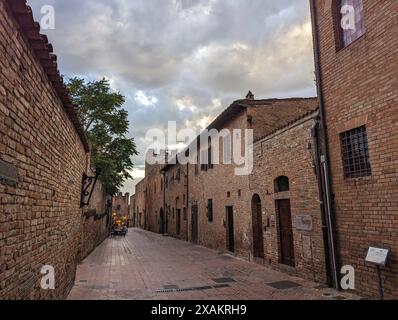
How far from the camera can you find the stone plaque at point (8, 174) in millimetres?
2679

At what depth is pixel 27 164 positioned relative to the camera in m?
3.40

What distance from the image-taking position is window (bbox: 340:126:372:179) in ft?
21.6

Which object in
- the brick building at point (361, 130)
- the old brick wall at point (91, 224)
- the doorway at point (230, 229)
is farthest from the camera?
the doorway at point (230, 229)

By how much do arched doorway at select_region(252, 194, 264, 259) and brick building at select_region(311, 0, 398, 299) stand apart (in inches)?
166

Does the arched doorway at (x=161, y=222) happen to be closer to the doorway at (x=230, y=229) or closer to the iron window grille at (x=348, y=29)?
the doorway at (x=230, y=229)

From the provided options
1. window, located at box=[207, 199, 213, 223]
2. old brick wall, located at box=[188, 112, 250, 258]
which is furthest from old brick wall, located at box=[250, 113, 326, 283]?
window, located at box=[207, 199, 213, 223]

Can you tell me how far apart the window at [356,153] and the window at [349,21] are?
7.03 ft

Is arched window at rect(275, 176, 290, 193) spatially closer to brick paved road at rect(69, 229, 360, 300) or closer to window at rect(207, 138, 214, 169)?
brick paved road at rect(69, 229, 360, 300)

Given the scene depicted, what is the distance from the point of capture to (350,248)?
6.84 m

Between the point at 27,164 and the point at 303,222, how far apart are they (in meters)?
7.17

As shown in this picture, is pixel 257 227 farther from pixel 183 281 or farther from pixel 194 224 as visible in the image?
pixel 194 224

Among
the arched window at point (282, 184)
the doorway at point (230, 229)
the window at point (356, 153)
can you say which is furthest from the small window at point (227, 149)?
the window at point (356, 153)
